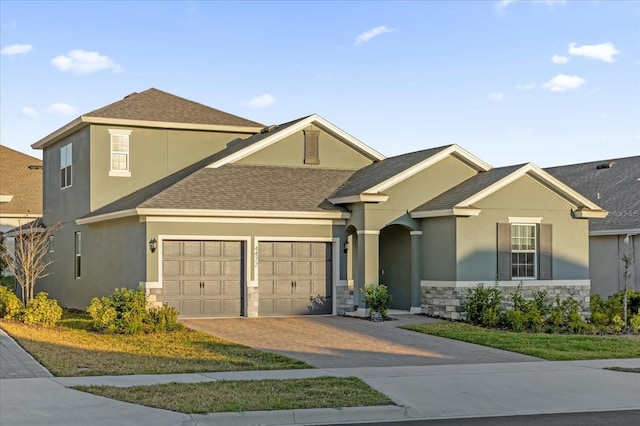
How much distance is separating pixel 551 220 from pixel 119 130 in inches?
553

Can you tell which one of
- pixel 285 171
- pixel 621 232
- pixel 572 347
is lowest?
pixel 572 347

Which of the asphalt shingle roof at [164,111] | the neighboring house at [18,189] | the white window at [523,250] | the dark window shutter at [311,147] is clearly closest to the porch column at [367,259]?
the white window at [523,250]

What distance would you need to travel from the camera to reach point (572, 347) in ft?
63.9

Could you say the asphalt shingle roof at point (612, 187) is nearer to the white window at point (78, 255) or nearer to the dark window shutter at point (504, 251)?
the dark window shutter at point (504, 251)

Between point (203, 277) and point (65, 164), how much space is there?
9.59 metres

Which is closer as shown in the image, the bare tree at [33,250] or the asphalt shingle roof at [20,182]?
the bare tree at [33,250]

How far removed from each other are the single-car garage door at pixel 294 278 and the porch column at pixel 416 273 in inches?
97.9

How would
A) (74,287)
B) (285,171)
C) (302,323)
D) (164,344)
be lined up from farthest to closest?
1. (74,287)
2. (285,171)
3. (302,323)
4. (164,344)

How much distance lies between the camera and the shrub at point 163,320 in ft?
70.2

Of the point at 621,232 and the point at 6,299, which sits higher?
the point at 621,232

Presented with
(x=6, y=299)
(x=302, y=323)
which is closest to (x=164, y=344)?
(x=302, y=323)

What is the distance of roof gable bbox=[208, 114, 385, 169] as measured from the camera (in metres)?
27.9

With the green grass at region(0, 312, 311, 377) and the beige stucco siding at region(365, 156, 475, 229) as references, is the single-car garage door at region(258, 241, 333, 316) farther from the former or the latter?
the green grass at region(0, 312, 311, 377)

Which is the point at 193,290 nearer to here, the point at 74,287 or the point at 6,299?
the point at 6,299
